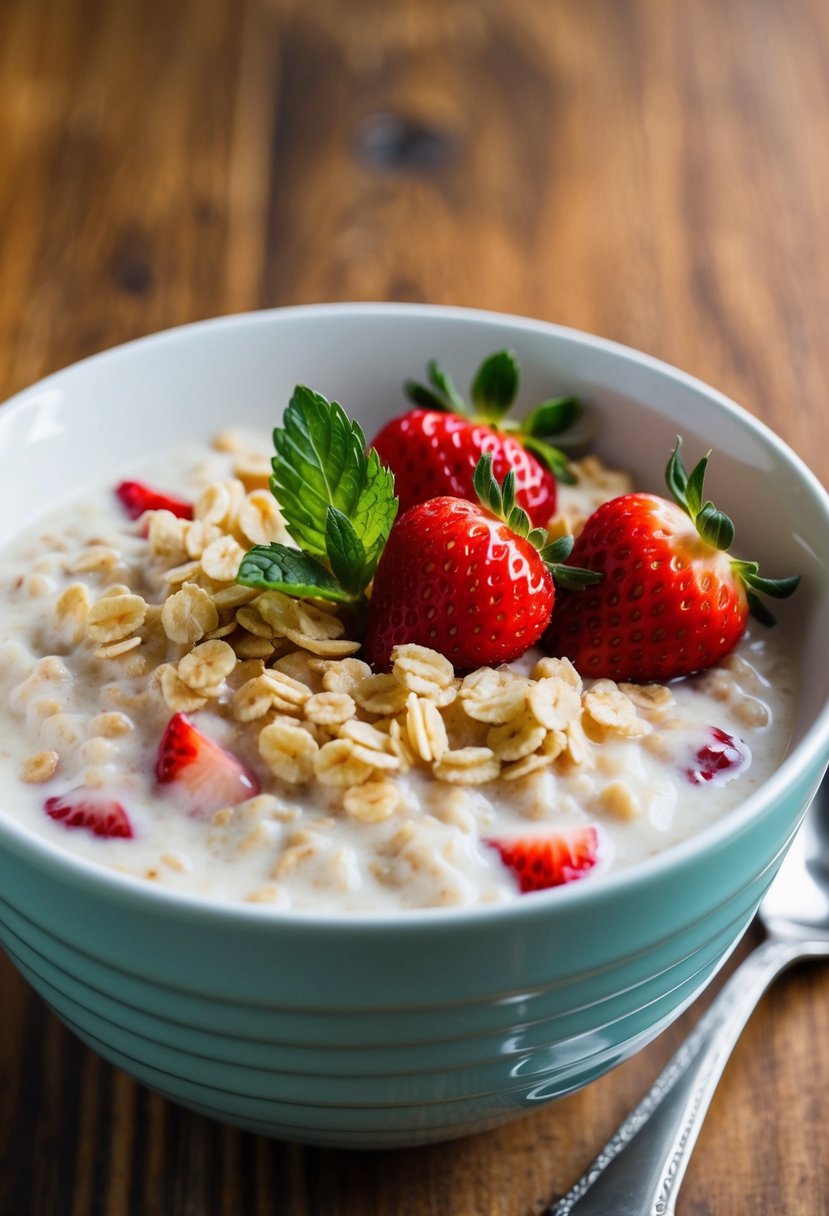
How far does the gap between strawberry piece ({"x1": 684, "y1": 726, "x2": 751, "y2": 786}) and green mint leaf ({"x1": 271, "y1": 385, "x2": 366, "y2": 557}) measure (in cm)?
37

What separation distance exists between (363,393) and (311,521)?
0.43m

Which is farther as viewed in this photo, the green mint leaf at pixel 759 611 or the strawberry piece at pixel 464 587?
the green mint leaf at pixel 759 611

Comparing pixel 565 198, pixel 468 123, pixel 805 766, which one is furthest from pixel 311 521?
pixel 468 123

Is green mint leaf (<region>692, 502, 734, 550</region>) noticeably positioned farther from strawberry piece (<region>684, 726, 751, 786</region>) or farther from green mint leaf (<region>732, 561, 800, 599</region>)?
strawberry piece (<region>684, 726, 751, 786</region>)

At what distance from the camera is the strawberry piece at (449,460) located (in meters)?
1.41

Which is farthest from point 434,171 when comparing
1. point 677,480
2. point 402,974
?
point 402,974

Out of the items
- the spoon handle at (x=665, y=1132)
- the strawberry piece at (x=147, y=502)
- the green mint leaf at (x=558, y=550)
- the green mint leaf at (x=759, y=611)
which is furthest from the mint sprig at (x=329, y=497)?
the spoon handle at (x=665, y=1132)

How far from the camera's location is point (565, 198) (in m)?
2.50

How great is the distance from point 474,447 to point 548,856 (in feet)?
1.62

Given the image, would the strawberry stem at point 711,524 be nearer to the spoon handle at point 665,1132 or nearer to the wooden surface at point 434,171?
the spoon handle at point 665,1132

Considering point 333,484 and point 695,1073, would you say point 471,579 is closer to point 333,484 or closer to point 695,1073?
point 333,484

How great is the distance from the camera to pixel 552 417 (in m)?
1.56

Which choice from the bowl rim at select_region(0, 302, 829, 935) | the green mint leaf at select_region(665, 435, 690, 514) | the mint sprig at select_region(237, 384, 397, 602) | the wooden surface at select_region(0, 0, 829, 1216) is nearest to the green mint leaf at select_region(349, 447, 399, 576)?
the mint sprig at select_region(237, 384, 397, 602)

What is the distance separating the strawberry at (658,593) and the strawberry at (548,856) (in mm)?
228
